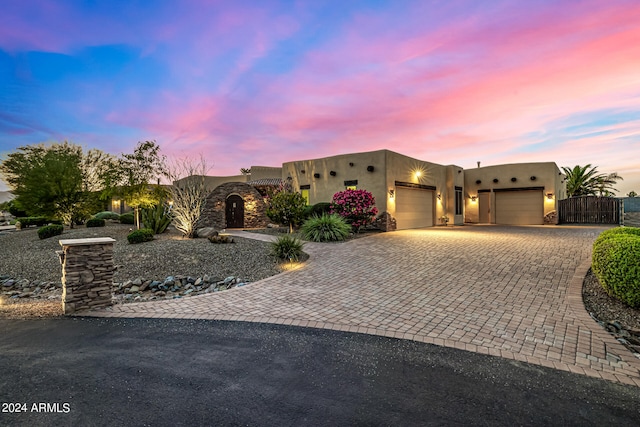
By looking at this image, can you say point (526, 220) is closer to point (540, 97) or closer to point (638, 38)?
point (540, 97)

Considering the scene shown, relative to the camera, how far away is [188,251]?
916 cm

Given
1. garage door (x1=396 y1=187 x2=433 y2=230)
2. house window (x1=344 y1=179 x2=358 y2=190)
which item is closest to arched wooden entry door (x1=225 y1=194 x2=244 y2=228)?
house window (x1=344 y1=179 x2=358 y2=190)

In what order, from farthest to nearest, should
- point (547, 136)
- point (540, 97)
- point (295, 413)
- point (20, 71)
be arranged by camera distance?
point (547, 136) → point (540, 97) → point (20, 71) → point (295, 413)

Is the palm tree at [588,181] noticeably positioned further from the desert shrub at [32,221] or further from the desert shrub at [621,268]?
the desert shrub at [32,221]

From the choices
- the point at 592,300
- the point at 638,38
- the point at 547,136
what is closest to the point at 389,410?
the point at 592,300

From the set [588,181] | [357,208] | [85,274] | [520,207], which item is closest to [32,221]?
[85,274]

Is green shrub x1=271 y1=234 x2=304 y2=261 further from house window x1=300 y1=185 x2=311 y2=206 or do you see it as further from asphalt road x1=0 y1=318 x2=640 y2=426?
house window x1=300 y1=185 x2=311 y2=206

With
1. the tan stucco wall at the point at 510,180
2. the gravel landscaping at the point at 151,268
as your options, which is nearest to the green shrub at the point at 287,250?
the gravel landscaping at the point at 151,268

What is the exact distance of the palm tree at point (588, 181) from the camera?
25438 millimetres

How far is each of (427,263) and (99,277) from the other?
7405 millimetres

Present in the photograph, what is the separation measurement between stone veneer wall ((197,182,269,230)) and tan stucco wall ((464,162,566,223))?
15544mm

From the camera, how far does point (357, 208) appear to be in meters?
13.4

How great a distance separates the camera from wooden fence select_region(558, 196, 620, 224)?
1823 centimetres

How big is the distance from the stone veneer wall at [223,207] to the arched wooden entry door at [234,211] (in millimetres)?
186
